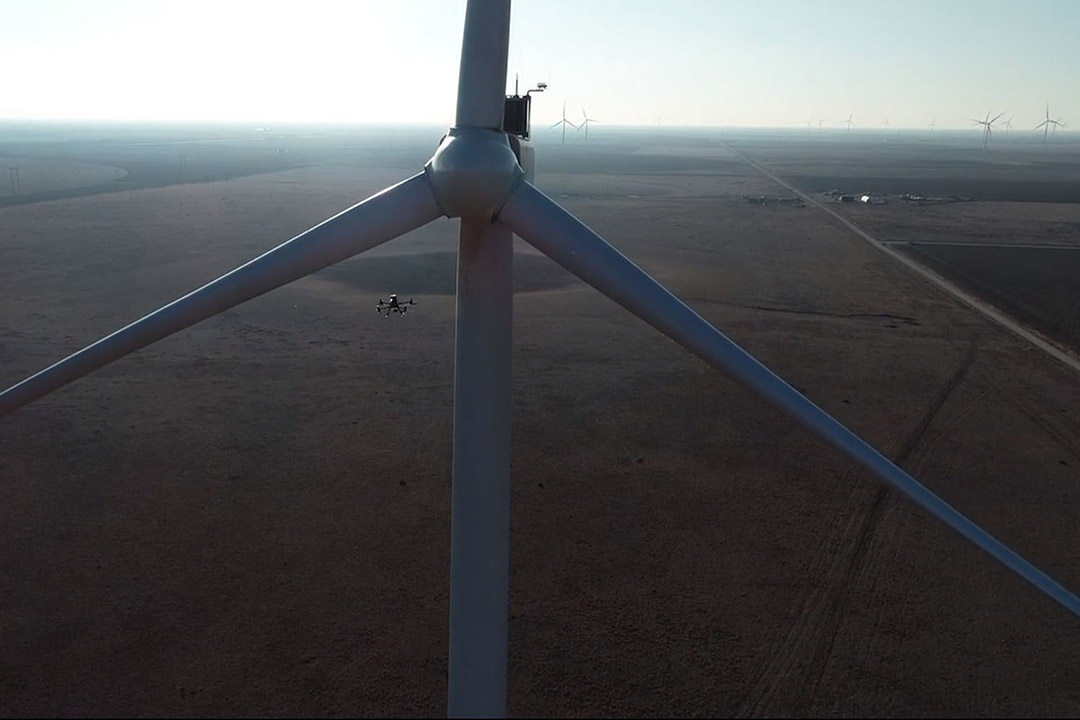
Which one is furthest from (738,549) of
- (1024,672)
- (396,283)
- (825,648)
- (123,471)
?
(396,283)

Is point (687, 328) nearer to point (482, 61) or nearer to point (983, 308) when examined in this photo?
point (482, 61)

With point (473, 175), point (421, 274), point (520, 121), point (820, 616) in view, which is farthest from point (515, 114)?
point (421, 274)

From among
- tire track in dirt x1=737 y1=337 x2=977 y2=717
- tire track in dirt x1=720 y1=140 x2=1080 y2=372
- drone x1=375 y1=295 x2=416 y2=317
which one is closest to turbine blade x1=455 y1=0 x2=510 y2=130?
tire track in dirt x1=737 y1=337 x2=977 y2=717

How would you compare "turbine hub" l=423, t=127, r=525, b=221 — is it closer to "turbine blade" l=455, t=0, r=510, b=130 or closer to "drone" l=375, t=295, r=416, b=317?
"turbine blade" l=455, t=0, r=510, b=130

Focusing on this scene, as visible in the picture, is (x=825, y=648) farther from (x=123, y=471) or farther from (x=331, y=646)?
(x=123, y=471)

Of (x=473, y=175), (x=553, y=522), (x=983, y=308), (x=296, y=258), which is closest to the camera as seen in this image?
(x=473, y=175)

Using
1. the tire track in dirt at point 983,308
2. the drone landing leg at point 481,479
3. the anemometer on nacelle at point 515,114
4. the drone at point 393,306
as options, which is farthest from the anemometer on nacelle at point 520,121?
the tire track in dirt at point 983,308
